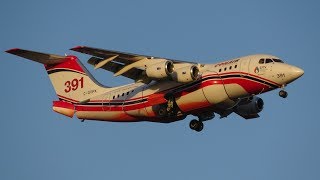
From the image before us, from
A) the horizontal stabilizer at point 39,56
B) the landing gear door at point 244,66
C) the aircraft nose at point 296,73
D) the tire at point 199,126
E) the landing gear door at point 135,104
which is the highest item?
the horizontal stabilizer at point 39,56

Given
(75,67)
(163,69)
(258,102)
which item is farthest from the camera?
(75,67)

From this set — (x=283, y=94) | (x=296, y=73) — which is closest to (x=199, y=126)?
(x=283, y=94)

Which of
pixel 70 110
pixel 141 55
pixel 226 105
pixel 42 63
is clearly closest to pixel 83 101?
pixel 70 110

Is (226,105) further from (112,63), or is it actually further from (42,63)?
(42,63)

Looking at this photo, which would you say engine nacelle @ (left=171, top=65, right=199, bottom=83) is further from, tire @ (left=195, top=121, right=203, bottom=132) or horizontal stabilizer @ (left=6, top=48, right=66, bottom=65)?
horizontal stabilizer @ (left=6, top=48, right=66, bottom=65)

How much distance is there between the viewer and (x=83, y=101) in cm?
2633

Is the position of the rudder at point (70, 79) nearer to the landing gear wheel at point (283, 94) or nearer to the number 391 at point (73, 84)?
the number 391 at point (73, 84)

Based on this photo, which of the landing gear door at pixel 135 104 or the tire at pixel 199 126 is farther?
the tire at pixel 199 126

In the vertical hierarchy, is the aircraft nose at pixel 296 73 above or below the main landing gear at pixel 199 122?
above

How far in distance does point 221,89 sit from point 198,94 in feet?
2.82

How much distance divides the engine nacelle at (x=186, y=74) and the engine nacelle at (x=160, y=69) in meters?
0.25

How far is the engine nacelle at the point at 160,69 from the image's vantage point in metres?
22.6

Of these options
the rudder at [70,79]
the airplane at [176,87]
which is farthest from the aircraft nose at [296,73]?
the rudder at [70,79]

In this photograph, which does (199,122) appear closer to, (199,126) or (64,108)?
(199,126)
